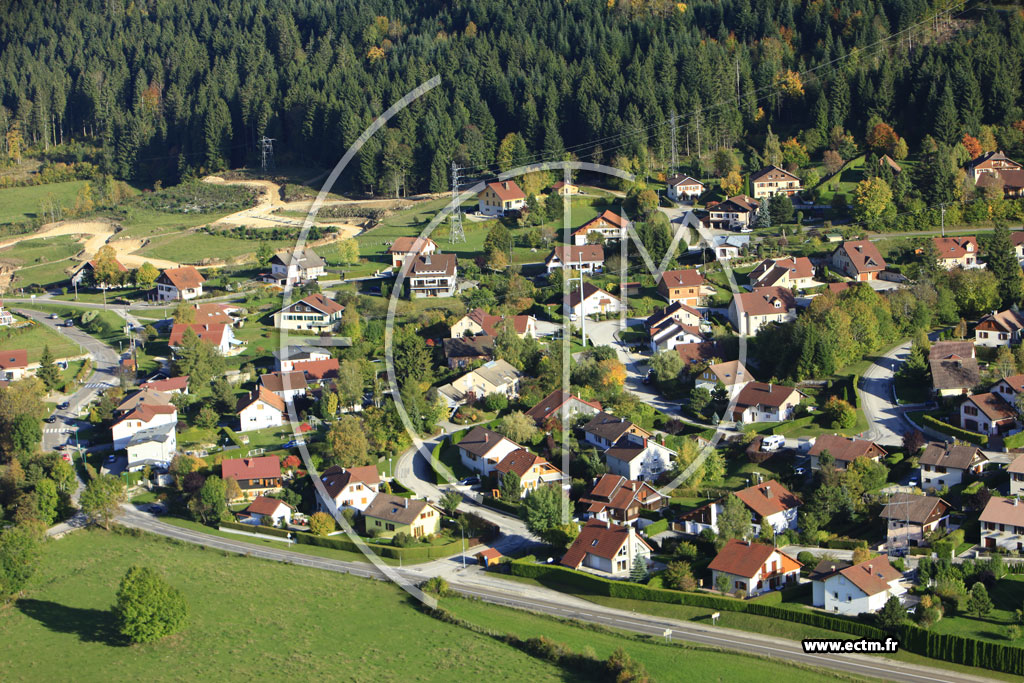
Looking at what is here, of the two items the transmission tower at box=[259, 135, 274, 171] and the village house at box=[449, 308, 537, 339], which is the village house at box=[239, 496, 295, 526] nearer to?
the village house at box=[449, 308, 537, 339]

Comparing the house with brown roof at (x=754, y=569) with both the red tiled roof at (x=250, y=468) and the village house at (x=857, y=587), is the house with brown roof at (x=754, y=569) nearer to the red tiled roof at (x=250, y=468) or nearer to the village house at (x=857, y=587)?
the village house at (x=857, y=587)

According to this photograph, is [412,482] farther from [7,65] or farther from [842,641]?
[7,65]

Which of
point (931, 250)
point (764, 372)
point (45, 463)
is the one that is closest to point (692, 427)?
point (764, 372)

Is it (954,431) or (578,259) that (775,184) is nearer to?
(578,259)

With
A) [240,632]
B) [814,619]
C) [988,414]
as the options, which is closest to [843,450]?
[988,414]

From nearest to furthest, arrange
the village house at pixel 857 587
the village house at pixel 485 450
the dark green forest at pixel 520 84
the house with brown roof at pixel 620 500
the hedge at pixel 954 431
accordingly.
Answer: the village house at pixel 857 587, the house with brown roof at pixel 620 500, the hedge at pixel 954 431, the village house at pixel 485 450, the dark green forest at pixel 520 84

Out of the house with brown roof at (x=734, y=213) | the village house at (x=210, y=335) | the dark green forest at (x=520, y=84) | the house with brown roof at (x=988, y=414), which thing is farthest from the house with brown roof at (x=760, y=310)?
the dark green forest at (x=520, y=84)
